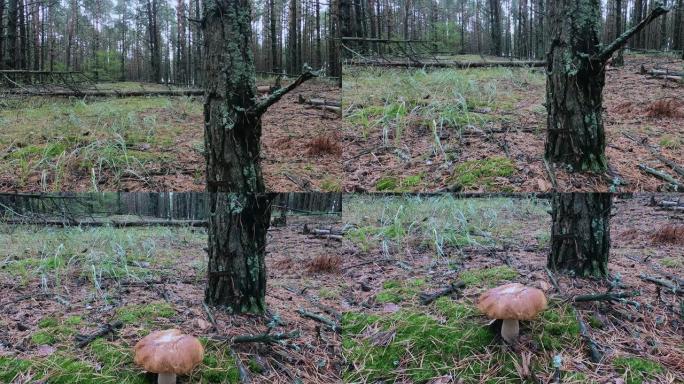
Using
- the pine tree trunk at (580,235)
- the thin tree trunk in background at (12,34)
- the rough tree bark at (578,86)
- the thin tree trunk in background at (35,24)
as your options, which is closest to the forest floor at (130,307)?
the pine tree trunk at (580,235)

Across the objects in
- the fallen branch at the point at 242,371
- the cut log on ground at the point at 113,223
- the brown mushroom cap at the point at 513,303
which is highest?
the cut log on ground at the point at 113,223

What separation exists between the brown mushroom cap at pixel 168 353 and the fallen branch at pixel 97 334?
0.32m

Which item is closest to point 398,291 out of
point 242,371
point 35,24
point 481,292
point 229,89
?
point 481,292

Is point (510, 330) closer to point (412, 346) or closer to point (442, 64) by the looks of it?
point (412, 346)

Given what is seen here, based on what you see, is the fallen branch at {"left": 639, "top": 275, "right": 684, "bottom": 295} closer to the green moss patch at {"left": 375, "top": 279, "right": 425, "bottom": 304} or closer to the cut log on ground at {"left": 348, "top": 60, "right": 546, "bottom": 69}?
the green moss patch at {"left": 375, "top": 279, "right": 425, "bottom": 304}

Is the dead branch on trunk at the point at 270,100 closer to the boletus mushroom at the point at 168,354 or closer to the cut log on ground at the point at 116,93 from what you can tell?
the boletus mushroom at the point at 168,354

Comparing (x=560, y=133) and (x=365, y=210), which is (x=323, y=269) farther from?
(x=560, y=133)

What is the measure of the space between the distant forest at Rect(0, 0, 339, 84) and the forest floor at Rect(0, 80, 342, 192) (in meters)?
3.38

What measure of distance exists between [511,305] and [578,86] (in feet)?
3.78

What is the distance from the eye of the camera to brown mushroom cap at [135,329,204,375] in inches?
76.4

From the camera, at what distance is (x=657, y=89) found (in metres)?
4.10

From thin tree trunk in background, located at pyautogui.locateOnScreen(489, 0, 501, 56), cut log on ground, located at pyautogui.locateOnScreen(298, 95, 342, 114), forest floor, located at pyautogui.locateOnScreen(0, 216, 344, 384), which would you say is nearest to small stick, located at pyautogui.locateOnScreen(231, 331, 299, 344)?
forest floor, located at pyautogui.locateOnScreen(0, 216, 344, 384)

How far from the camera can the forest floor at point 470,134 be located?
7.52 feet

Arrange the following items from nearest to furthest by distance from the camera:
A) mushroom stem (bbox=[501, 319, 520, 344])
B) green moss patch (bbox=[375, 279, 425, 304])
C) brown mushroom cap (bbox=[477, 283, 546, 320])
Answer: brown mushroom cap (bbox=[477, 283, 546, 320]) → mushroom stem (bbox=[501, 319, 520, 344]) → green moss patch (bbox=[375, 279, 425, 304])
